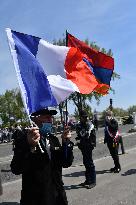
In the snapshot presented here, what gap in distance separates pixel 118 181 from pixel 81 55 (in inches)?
195

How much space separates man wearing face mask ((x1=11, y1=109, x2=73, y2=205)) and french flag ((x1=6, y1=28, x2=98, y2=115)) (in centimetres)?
35

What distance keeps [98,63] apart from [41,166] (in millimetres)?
3403

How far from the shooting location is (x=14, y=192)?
11.3 meters

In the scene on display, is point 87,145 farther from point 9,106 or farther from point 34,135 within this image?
point 9,106

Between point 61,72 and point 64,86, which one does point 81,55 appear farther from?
point 64,86

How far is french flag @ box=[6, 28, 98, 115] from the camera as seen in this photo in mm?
5309

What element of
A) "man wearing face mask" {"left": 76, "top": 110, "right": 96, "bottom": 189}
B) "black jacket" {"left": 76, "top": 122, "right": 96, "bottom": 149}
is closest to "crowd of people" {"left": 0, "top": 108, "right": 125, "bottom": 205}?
"man wearing face mask" {"left": 76, "top": 110, "right": 96, "bottom": 189}

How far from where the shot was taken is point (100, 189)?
10.7m

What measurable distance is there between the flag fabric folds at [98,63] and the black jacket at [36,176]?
2764mm

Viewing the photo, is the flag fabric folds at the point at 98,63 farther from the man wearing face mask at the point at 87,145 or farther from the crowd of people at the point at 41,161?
the man wearing face mask at the point at 87,145

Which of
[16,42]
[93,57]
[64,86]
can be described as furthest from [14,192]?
[16,42]

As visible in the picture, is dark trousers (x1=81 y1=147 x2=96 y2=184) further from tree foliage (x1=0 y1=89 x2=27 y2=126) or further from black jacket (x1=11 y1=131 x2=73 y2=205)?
tree foliage (x1=0 y1=89 x2=27 y2=126)

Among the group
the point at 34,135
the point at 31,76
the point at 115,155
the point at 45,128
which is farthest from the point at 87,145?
the point at 34,135

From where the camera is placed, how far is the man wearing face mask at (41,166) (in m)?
4.72
